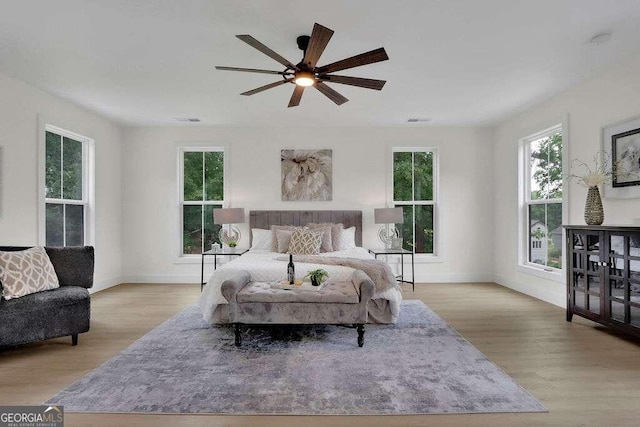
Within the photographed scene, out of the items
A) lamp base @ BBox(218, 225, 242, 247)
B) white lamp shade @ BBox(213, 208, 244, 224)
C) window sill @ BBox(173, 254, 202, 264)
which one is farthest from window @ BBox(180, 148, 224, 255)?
white lamp shade @ BBox(213, 208, 244, 224)

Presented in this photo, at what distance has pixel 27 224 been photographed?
4.24m

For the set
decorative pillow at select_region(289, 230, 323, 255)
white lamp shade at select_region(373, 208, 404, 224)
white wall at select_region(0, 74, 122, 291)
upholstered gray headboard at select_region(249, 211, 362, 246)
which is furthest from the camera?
upholstered gray headboard at select_region(249, 211, 362, 246)

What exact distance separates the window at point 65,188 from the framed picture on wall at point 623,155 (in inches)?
261

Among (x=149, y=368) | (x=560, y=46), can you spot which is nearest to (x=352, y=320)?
(x=149, y=368)

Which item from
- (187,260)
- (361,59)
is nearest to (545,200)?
(361,59)

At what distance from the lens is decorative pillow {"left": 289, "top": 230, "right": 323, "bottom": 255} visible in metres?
5.00

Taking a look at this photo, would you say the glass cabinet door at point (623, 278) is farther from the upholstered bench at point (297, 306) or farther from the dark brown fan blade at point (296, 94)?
the dark brown fan blade at point (296, 94)

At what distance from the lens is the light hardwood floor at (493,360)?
2.09 metres

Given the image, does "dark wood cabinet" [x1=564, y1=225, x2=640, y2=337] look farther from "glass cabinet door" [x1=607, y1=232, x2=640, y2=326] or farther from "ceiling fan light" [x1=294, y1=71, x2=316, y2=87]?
"ceiling fan light" [x1=294, y1=71, x2=316, y2=87]

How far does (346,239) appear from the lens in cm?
564

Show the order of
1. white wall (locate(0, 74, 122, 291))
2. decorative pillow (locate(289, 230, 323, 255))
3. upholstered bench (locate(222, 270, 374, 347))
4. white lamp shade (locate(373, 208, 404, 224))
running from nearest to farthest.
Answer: upholstered bench (locate(222, 270, 374, 347)) < white wall (locate(0, 74, 122, 291)) < decorative pillow (locate(289, 230, 323, 255)) < white lamp shade (locate(373, 208, 404, 224))

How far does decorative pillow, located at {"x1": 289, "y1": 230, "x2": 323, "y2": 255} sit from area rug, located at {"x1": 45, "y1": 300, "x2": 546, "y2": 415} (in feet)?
4.94

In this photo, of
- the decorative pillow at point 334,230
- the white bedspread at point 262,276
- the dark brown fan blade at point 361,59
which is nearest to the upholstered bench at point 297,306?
the white bedspread at point 262,276

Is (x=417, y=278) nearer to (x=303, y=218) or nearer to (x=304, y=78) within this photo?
(x=303, y=218)
